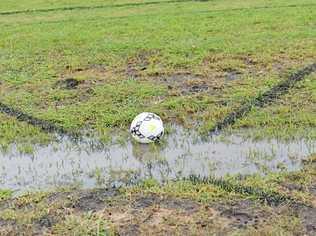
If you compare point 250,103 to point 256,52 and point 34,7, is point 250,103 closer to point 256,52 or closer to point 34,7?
point 256,52

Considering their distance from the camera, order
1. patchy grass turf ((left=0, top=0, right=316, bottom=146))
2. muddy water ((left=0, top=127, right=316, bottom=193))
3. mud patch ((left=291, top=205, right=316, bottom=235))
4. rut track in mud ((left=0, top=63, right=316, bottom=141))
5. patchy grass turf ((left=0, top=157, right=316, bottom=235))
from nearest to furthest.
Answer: mud patch ((left=291, top=205, right=316, bottom=235))
patchy grass turf ((left=0, top=157, right=316, bottom=235))
muddy water ((left=0, top=127, right=316, bottom=193))
rut track in mud ((left=0, top=63, right=316, bottom=141))
patchy grass turf ((left=0, top=0, right=316, bottom=146))

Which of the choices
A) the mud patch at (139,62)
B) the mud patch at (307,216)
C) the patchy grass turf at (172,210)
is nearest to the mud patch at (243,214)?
the patchy grass turf at (172,210)

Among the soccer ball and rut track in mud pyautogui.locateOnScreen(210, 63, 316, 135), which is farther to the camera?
rut track in mud pyautogui.locateOnScreen(210, 63, 316, 135)

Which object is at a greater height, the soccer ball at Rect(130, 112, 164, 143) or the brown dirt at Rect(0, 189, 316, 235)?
the soccer ball at Rect(130, 112, 164, 143)

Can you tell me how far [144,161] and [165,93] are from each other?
7.67ft

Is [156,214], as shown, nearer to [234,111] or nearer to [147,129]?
[147,129]

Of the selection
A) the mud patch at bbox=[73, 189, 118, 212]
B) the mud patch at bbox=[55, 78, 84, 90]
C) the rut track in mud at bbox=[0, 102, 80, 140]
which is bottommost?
the mud patch at bbox=[73, 189, 118, 212]

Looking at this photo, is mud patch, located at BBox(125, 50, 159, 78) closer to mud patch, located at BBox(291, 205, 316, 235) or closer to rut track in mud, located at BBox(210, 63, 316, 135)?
rut track in mud, located at BBox(210, 63, 316, 135)

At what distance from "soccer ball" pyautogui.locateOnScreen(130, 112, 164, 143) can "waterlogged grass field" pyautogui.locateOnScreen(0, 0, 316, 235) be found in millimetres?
445

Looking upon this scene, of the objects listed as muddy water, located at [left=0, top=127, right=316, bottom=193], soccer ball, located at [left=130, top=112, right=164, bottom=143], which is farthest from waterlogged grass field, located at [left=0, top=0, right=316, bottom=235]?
soccer ball, located at [left=130, top=112, right=164, bottom=143]

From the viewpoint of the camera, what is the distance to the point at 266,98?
8391 millimetres

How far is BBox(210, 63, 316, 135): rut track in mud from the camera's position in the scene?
762cm

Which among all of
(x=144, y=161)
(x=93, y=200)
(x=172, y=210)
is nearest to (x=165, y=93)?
(x=144, y=161)

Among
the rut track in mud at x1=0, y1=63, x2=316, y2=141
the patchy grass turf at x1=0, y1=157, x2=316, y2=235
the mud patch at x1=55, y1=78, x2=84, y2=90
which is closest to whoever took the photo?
the patchy grass turf at x1=0, y1=157, x2=316, y2=235
